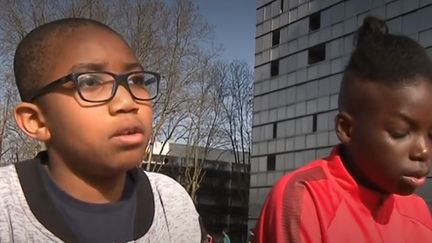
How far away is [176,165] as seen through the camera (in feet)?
122

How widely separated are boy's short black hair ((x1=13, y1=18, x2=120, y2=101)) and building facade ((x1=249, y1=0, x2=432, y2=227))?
22.9m

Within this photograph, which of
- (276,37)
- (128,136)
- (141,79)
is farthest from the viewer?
(276,37)

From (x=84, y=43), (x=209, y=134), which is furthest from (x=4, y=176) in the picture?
(x=209, y=134)

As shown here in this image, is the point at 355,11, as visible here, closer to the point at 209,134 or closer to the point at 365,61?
the point at 209,134

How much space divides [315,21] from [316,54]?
1.55 metres

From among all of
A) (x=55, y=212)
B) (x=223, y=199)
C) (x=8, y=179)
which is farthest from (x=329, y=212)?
(x=223, y=199)

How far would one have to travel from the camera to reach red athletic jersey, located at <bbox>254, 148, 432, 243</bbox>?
72.8 inches

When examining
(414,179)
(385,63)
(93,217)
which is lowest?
(93,217)

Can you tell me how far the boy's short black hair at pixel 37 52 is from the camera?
1729 millimetres

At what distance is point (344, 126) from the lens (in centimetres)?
195

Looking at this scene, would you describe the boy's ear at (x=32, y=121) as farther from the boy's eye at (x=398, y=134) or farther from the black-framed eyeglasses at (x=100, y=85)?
the boy's eye at (x=398, y=134)

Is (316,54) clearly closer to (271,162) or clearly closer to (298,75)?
(298,75)

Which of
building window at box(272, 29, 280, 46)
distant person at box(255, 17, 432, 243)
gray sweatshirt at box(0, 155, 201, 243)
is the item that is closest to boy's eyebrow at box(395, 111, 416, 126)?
distant person at box(255, 17, 432, 243)

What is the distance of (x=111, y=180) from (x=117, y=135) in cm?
17
